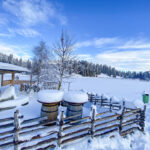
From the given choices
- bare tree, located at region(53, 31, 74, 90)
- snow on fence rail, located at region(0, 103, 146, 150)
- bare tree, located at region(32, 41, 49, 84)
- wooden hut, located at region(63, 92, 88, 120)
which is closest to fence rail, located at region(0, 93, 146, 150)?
snow on fence rail, located at region(0, 103, 146, 150)

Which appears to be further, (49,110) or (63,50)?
(63,50)

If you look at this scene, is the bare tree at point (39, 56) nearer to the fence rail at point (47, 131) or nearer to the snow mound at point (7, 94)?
the snow mound at point (7, 94)

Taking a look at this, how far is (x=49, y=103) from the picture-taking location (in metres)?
3.93

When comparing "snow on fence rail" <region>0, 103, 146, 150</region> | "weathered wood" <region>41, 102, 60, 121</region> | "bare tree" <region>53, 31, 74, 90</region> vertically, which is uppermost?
"bare tree" <region>53, 31, 74, 90</region>

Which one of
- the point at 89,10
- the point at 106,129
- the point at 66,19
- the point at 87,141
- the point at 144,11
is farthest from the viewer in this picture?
the point at 66,19

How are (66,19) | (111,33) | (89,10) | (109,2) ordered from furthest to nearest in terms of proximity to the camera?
(111,33) → (66,19) → (89,10) → (109,2)

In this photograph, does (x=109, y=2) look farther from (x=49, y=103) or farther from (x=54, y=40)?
(x=49, y=103)

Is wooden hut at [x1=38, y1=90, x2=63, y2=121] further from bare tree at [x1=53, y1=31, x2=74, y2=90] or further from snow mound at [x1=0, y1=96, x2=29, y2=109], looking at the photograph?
bare tree at [x1=53, y1=31, x2=74, y2=90]

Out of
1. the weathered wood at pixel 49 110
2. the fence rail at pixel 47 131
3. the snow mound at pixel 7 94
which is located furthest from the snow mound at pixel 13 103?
the weathered wood at pixel 49 110

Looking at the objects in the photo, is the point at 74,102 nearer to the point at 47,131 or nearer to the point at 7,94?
the point at 47,131

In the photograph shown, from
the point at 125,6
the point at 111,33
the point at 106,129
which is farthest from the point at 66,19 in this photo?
the point at 106,129

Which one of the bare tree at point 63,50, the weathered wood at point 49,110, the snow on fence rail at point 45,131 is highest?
the bare tree at point 63,50

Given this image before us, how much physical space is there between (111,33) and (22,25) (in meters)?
11.8

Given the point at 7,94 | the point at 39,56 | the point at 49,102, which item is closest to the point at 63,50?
the point at 7,94
